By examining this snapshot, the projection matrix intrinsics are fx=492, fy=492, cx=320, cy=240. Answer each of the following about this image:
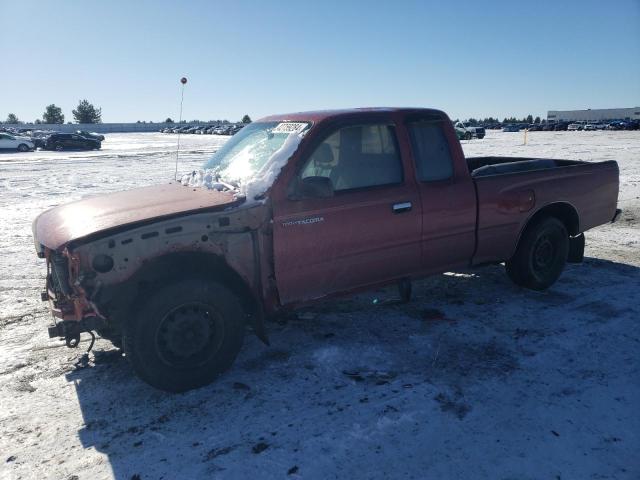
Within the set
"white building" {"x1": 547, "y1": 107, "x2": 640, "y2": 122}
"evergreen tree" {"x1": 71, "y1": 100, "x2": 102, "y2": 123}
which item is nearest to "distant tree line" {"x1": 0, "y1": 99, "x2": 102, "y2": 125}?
"evergreen tree" {"x1": 71, "y1": 100, "x2": 102, "y2": 123}

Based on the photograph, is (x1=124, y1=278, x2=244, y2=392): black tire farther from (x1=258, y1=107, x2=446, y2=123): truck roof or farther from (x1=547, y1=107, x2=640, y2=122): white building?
(x1=547, y1=107, x2=640, y2=122): white building

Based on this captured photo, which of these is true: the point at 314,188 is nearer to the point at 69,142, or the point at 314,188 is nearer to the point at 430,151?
the point at 430,151

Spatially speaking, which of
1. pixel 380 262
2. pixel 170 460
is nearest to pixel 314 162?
pixel 380 262

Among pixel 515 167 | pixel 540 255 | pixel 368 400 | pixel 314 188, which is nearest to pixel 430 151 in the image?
pixel 314 188

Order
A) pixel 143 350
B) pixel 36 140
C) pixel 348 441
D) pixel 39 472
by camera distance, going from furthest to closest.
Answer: pixel 36 140
pixel 143 350
pixel 348 441
pixel 39 472

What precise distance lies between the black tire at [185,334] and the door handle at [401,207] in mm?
1550

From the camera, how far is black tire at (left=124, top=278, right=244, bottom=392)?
3398 mm

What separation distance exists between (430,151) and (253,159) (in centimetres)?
164

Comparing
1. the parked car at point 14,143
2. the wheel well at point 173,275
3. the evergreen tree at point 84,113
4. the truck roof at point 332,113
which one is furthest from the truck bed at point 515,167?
the evergreen tree at point 84,113

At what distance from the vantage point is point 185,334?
3.55 meters

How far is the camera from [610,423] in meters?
3.11

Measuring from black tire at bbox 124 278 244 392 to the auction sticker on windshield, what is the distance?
147 cm

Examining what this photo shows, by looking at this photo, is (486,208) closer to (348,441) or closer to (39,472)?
(348,441)

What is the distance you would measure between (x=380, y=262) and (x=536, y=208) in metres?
2.10
